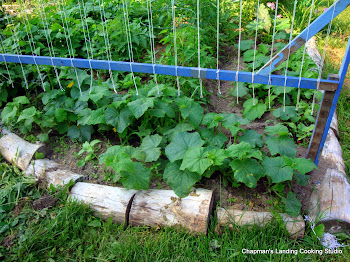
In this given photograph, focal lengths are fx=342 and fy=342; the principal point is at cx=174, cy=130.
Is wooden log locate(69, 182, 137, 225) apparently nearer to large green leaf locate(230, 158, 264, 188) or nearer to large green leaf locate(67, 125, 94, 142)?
large green leaf locate(67, 125, 94, 142)

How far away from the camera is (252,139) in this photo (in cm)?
282

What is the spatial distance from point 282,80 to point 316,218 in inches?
40.7

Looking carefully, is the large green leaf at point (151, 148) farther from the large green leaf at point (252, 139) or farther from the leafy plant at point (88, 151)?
the large green leaf at point (252, 139)

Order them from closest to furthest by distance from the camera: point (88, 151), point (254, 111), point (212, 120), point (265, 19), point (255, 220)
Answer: point (255, 220) → point (212, 120) → point (88, 151) → point (254, 111) → point (265, 19)

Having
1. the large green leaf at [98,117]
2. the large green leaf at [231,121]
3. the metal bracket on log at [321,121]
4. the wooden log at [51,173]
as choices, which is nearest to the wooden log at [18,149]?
the wooden log at [51,173]

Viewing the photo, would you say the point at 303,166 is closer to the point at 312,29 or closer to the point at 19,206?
the point at 312,29

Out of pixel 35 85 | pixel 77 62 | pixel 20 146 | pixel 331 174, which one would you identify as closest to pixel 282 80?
pixel 331 174

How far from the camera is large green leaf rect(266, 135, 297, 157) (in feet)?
8.84

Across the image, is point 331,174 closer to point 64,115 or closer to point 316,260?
point 316,260

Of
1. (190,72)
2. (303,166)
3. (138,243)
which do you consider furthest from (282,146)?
(138,243)

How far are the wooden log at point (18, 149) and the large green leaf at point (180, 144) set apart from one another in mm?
1293

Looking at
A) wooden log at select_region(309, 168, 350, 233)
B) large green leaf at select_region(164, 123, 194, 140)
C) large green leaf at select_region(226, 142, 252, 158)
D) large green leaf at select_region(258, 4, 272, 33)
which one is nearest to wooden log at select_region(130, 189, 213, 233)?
large green leaf at select_region(226, 142, 252, 158)

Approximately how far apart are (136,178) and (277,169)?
106 centimetres

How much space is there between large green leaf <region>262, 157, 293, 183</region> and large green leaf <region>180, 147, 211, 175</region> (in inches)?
17.9
